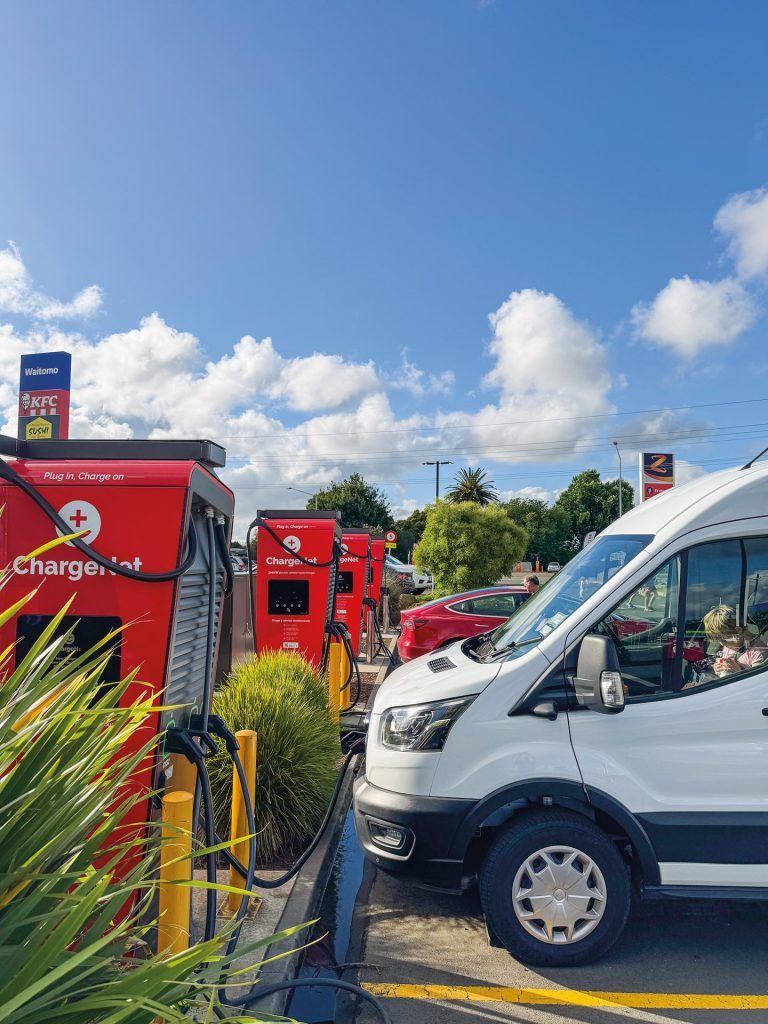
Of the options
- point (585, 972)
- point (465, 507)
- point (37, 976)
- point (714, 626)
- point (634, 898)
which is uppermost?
point (465, 507)

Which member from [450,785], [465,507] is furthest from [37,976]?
[465,507]

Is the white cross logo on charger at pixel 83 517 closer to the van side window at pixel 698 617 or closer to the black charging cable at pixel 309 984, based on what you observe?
the black charging cable at pixel 309 984

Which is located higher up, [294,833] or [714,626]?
[714,626]

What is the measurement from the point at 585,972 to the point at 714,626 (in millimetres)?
1830

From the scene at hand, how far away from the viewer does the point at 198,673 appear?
3678mm

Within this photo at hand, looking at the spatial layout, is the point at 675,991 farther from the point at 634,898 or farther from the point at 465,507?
the point at 465,507

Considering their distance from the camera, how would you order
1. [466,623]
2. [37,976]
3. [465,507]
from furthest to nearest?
[465,507]
[466,623]
[37,976]

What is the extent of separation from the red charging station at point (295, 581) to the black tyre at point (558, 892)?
514 cm

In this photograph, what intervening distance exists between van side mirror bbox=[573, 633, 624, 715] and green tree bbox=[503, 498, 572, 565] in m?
76.3

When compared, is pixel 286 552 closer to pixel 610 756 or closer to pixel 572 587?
pixel 572 587

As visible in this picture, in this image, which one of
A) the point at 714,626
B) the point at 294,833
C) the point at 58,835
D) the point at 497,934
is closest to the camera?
the point at 58,835

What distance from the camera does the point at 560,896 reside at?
3557 millimetres

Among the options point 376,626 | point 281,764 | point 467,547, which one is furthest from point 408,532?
point 281,764

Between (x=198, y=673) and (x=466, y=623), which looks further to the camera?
(x=466, y=623)
